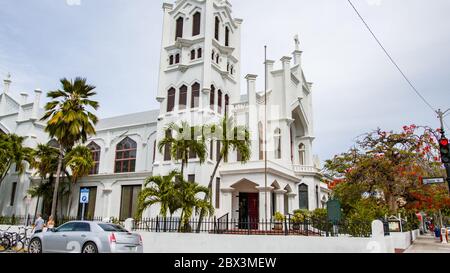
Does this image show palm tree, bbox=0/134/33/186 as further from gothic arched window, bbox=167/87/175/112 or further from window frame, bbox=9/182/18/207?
gothic arched window, bbox=167/87/175/112

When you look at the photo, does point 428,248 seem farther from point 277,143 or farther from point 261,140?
point 261,140

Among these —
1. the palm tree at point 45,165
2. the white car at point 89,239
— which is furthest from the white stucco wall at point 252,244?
the palm tree at point 45,165

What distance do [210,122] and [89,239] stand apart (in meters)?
14.8

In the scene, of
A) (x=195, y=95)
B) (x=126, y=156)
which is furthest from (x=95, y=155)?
(x=195, y=95)

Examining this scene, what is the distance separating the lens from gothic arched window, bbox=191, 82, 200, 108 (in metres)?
26.0

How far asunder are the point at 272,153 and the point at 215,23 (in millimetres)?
12207

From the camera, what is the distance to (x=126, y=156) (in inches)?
1212

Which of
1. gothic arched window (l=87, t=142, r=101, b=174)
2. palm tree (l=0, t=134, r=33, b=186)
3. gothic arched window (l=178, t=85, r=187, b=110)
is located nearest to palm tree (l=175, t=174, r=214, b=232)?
gothic arched window (l=178, t=85, r=187, b=110)

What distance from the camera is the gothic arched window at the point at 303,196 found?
28.1 meters

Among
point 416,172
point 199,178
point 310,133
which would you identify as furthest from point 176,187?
point 310,133

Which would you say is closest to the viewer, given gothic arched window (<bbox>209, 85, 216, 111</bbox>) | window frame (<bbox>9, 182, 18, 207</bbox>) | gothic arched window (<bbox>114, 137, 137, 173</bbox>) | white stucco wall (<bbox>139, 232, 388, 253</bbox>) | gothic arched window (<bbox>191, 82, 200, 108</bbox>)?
white stucco wall (<bbox>139, 232, 388, 253</bbox>)

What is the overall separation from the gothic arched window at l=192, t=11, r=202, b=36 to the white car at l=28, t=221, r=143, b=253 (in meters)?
20.2

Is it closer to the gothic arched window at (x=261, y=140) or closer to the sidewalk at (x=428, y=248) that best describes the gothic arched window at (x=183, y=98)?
the gothic arched window at (x=261, y=140)
